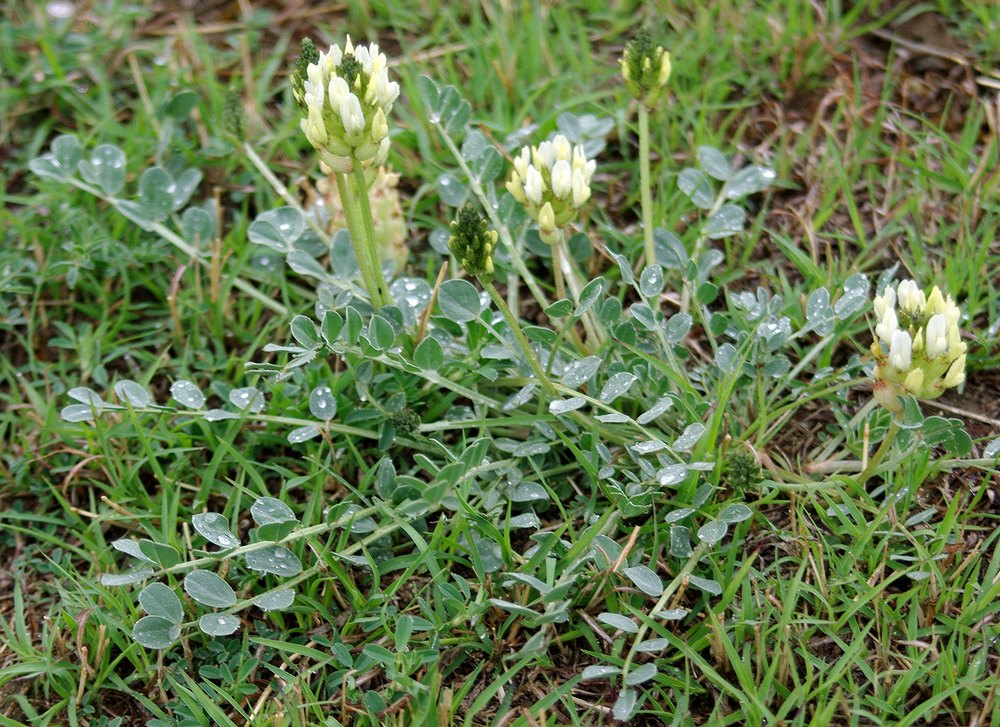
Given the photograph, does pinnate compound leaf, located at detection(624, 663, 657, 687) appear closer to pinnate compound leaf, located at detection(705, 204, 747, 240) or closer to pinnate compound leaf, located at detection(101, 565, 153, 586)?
pinnate compound leaf, located at detection(101, 565, 153, 586)

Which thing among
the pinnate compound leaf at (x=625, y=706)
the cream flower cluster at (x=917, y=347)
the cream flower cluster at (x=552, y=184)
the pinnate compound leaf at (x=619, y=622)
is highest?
the cream flower cluster at (x=552, y=184)

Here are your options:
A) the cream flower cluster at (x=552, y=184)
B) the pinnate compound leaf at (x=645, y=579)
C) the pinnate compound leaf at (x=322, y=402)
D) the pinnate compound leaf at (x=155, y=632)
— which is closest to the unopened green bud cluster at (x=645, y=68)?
the cream flower cluster at (x=552, y=184)

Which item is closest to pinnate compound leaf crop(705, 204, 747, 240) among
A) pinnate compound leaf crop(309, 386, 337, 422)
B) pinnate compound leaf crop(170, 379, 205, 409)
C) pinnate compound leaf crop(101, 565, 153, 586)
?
pinnate compound leaf crop(309, 386, 337, 422)

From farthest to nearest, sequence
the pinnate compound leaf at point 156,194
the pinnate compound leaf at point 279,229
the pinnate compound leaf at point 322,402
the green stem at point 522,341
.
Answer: the pinnate compound leaf at point 156,194, the pinnate compound leaf at point 279,229, the pinnate compound leaf at point 322,402, the green stem at point 522,341

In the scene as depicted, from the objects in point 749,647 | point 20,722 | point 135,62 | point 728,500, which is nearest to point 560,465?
point 728,500

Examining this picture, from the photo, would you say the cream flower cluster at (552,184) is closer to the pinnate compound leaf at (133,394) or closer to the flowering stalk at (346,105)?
the flowering stalk at (346,105)

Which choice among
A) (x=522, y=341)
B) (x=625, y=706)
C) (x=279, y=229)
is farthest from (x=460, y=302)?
(x=625, y=706)

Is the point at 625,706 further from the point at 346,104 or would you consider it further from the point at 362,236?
the point at 346,104
